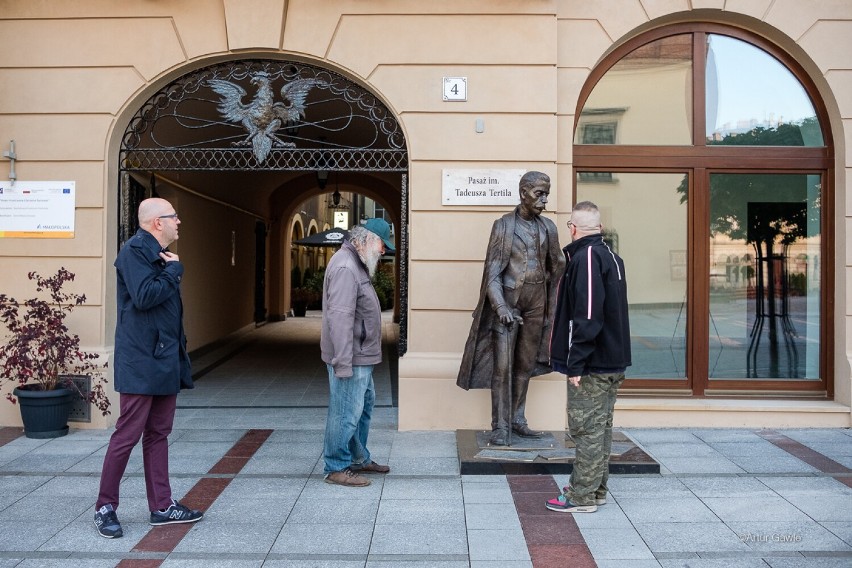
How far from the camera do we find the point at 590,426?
181 inches

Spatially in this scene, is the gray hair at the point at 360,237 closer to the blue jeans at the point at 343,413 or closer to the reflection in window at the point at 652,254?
the blue jeans at the point at 343,413

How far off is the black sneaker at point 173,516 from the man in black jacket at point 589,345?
7.24ft

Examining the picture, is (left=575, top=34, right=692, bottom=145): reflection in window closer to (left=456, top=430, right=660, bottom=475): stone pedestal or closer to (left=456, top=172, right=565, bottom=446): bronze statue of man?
(left=456, top=172, right=565, bottom=446): bronze statue of man

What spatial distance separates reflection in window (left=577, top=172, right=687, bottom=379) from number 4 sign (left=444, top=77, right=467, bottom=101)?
1438 millimetres

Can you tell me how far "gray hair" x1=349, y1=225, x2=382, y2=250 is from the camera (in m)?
5.16

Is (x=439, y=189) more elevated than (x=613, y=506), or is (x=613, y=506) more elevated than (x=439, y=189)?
(x=439, y=189)

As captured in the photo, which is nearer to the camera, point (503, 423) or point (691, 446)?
point (503, 423)

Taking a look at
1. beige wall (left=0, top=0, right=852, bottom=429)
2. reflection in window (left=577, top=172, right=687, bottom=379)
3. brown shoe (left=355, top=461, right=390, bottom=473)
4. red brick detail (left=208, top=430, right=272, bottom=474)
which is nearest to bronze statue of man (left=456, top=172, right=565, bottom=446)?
beige wall (left=0, top=0, right=852, bottom=429)

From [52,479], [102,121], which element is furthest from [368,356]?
[102,121]

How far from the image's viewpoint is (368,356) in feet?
16.7

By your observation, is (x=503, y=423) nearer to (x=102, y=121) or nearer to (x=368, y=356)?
(x=368, y=356)

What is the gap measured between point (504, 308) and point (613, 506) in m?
1.58

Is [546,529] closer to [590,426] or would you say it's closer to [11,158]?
[590,426]

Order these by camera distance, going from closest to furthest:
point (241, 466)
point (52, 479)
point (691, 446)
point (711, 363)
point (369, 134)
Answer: point (52, 479) → point (241, 466) → point (691, 446) → point (711, 363) → point (369, 134)
